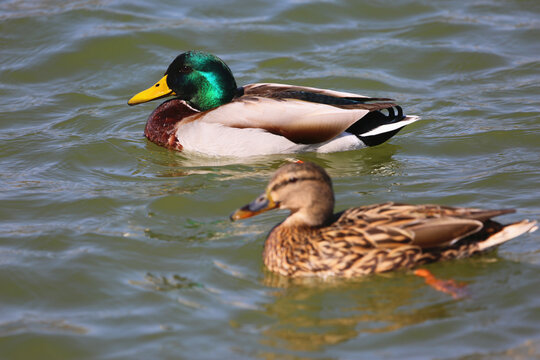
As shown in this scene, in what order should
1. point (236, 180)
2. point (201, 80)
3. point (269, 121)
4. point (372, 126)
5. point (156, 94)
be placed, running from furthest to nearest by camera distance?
point (156, 94) < point (201, 80) < point (372, 126) < point (269, 121) < point (236, 180)

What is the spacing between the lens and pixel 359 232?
20.2ft

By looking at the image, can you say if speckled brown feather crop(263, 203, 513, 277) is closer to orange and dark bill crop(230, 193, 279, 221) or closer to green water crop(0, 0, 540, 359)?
green water crop(0, 0, 540, 359)

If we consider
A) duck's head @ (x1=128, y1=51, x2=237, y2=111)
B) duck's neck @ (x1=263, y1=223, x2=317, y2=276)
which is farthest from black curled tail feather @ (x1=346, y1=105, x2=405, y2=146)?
duck's neck @ (x1=263, y1=223, x2=317, y2=276)

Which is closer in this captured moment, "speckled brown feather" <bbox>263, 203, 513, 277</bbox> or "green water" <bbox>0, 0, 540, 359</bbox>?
"green water" <bbox>0, 0, 540, 359</bbox>

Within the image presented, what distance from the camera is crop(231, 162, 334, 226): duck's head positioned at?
6.29 metres

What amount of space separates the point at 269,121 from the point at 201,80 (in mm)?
1111

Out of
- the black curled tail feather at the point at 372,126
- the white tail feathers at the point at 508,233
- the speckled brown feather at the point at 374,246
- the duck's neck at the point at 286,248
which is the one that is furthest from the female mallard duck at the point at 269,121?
the white tail feathers at the point at 508,233

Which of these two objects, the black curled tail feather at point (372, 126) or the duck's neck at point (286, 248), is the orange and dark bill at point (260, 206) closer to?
the duck's neck at point (286, 248)

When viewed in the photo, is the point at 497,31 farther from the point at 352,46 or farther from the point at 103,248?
the point at 103,248

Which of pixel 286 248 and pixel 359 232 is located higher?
pixel 359 232

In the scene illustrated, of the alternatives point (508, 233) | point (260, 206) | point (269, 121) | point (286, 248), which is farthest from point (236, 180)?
point (508, 233)

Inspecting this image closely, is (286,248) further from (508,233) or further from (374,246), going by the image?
(508,233)

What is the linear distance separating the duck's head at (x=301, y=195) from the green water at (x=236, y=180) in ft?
1.70

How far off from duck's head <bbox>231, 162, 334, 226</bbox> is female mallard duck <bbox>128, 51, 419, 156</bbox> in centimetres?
289
